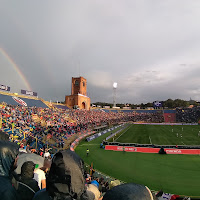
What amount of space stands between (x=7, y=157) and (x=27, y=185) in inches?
40.3

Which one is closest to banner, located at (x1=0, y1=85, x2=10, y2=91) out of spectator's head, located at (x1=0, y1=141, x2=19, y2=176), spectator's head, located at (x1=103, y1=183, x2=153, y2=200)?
spectator's head, located at (x1=0, y1=141, x2=19, y2=176)

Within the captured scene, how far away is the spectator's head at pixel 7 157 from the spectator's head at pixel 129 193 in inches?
71.4

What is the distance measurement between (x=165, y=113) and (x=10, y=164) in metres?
92.6

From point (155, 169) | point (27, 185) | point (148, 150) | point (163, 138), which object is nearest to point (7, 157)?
point (27, 185)

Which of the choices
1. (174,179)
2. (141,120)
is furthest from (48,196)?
(141,120)

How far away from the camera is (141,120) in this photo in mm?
75562

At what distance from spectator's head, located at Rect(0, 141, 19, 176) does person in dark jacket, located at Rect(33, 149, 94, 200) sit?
0.81 metres

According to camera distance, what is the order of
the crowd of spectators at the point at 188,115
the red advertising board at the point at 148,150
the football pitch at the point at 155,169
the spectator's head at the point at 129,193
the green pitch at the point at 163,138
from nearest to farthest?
1. the spectator's head at the point at 129,193
2. the football pitch at the point at 155,169
3. the red advertising board at the point at 148,150
4. the green pitch at the point at 163,138
5. the crowd of spectators at the point at 188,115

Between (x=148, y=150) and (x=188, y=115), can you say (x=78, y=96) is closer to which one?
(x=148, y=150)

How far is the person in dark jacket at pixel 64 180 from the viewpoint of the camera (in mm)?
1688

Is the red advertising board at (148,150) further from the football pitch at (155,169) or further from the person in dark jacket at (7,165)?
the person in dark jacket at (7,165)

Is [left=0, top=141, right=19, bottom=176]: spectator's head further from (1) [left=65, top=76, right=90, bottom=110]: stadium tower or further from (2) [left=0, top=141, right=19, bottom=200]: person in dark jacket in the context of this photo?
(1) [left=65, top=76, right=90, bottom=110]: stadium tower

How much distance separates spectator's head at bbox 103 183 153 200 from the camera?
1.27 m

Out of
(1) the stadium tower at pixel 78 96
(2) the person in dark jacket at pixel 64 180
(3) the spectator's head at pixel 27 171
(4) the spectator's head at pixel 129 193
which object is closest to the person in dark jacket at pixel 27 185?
(3) the spectator's head at pixel 27 171
